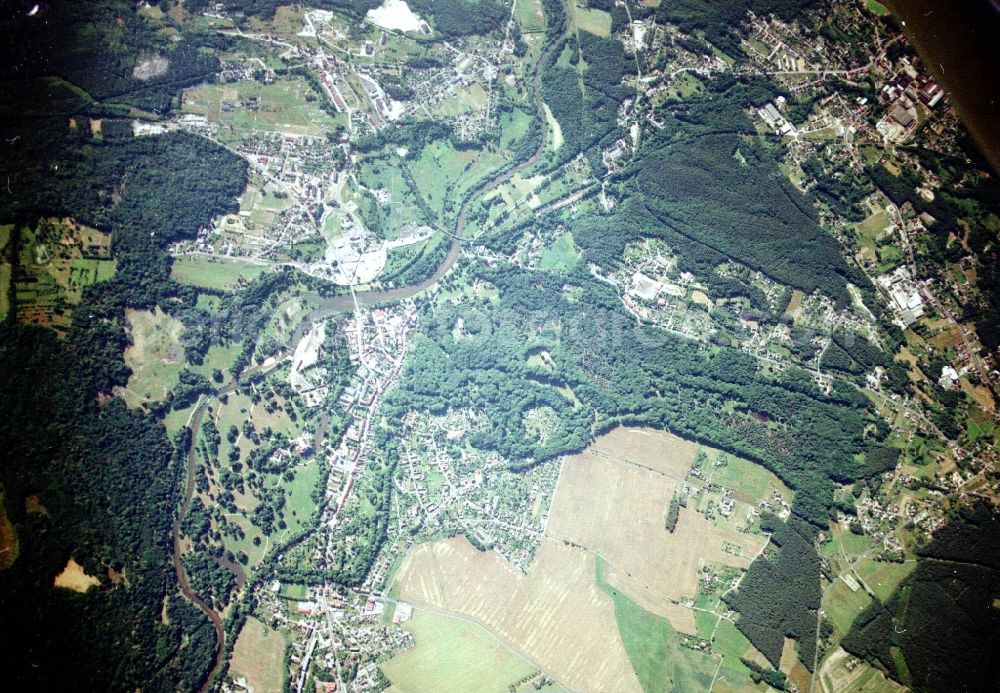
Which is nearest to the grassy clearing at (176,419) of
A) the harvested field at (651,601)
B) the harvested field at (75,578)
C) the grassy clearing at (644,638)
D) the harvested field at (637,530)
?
the harvested field at (75,578)

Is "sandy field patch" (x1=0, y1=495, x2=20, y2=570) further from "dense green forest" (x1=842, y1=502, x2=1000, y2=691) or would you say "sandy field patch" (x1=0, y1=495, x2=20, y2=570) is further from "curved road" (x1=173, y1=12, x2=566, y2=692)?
"dense green forest" (x1=842, y1=502, x2=1000, y2=691)

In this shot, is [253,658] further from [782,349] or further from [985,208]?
[985,208]

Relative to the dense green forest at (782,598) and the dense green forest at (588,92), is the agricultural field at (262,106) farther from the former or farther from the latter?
the dense green forest at (782,598)

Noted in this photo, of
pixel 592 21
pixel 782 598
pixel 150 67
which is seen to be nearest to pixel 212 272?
pixel 150 67

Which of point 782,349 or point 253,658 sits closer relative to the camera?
point 253,658

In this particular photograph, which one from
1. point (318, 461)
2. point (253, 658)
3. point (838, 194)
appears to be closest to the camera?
point (253, 658)

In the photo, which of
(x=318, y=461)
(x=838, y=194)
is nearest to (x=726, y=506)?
(x=838, y=194)
